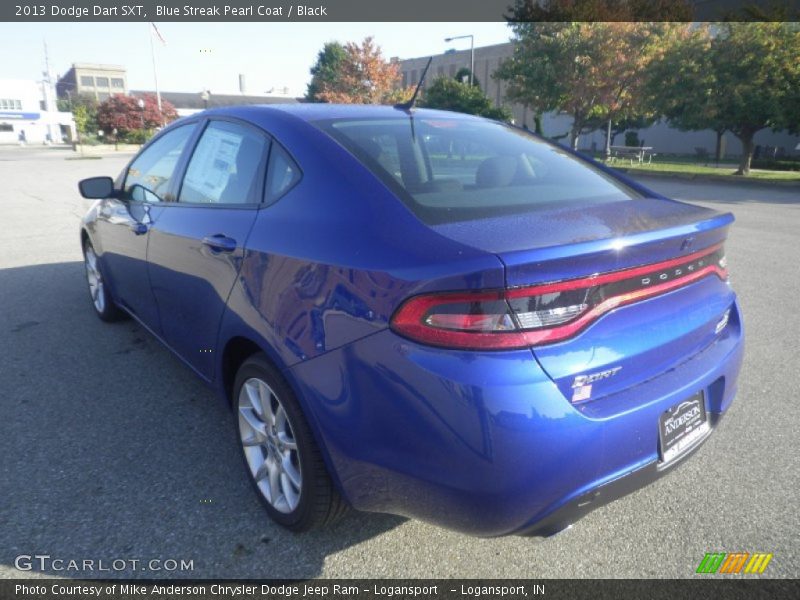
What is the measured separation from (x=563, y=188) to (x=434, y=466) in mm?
1325

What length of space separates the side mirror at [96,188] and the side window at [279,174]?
2.06m

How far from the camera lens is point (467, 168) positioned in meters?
2.54

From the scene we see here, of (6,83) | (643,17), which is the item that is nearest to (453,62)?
(643,17)

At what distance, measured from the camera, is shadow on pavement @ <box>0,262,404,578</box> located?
88.2 inches

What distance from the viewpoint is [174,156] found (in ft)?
11.1

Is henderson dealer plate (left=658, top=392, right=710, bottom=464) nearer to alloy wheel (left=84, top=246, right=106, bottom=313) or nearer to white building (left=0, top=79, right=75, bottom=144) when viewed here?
alloy wheel (left=84, top=246, right=106, bottom=313)

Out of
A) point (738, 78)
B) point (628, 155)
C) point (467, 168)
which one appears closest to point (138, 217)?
point (467, 168)

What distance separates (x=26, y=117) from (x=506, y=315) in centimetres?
9051

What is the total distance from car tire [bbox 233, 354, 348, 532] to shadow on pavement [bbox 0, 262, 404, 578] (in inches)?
5.5

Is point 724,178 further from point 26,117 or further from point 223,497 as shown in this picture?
point 26,117

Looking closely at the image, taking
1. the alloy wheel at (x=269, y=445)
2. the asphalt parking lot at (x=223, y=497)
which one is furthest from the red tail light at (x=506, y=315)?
the asphalt parking lot at (x=223, y=497)

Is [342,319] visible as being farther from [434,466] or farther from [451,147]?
[451,147]

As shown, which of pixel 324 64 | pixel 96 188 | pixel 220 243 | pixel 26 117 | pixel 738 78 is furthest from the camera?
pixel 26 117

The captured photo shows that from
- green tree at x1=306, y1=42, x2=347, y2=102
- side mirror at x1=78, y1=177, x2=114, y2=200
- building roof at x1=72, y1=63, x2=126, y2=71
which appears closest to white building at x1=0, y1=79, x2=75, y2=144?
green tree at x1=306, y1=42, x2=347, y2=102
